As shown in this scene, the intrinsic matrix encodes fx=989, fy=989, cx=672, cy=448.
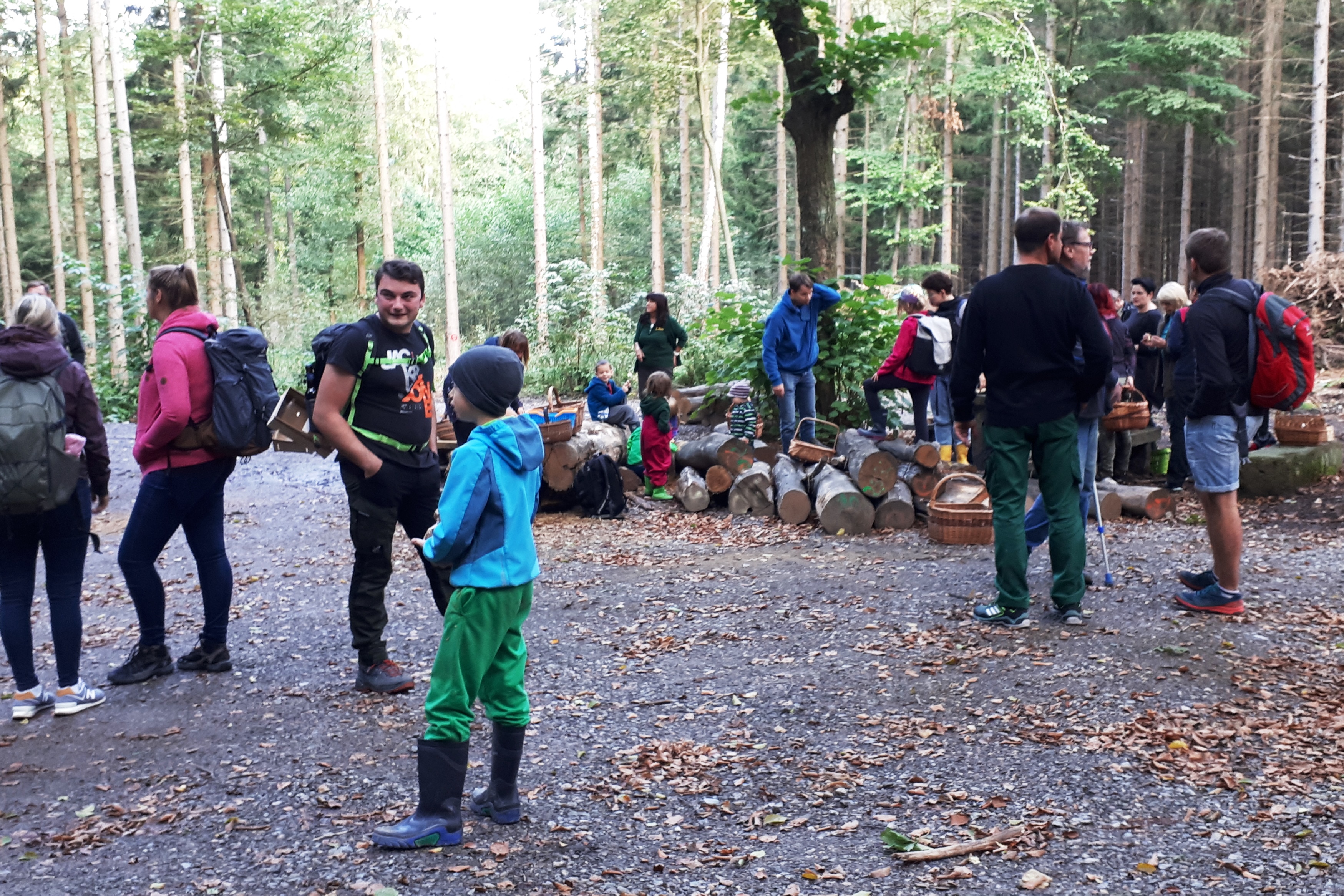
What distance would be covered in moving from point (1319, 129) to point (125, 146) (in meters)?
25.6

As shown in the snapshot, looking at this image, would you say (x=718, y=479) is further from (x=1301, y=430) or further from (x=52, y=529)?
(x=52, y=529)

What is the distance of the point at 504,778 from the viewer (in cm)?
361

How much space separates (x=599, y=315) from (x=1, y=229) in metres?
15.8

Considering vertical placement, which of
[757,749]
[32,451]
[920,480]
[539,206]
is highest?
[539,206]

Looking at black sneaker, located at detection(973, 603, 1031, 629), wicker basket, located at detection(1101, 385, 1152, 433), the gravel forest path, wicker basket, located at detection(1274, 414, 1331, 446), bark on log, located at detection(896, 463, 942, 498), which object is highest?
wicker basket, located at detection(1101, 385, 1152, 433)

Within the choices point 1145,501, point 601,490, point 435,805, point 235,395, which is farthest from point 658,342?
point 435,805

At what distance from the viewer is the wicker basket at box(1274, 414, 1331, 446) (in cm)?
959

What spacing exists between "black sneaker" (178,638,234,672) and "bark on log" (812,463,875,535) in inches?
202

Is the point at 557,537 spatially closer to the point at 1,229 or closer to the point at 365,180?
the point at 1,229

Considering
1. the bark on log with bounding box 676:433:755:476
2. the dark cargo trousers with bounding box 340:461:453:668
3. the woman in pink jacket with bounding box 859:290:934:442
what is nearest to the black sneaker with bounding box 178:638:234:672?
the dark cargo trousers with bounding box 340:461:453:668

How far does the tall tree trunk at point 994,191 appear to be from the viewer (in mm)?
33688

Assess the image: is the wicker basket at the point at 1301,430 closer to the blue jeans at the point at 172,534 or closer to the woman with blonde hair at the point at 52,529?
the blue jeans at the point at 172,534

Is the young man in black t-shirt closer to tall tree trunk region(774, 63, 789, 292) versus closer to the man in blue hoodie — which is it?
the man in blue hoodie

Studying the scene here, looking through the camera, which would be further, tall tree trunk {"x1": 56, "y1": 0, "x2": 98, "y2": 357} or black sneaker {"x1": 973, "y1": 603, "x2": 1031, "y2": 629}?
tall tree trunk {"x1": 56, "y1": 0, "x2": 98, "y2": 357}
